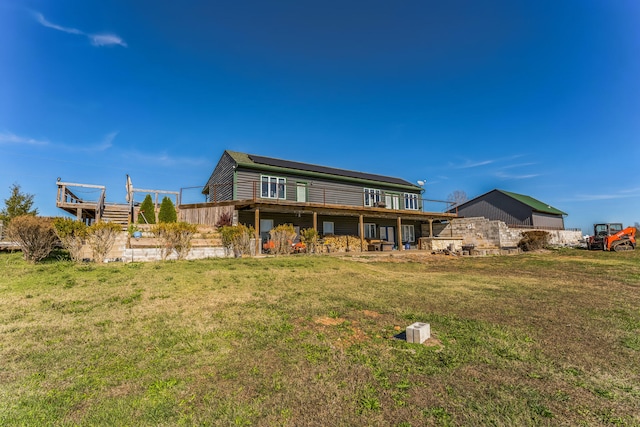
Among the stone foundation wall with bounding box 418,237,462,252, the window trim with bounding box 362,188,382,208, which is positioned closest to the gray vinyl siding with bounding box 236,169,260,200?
the window trim with bounding box 362,188,382,208

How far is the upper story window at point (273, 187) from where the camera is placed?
64.4 feet

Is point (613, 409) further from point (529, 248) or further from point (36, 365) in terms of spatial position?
point (529, 248)

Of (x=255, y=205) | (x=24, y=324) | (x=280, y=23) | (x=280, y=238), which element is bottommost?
(x=24, y=324)

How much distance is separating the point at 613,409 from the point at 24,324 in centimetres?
767

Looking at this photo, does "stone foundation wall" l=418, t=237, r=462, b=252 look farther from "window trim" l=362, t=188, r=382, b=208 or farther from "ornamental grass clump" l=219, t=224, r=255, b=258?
"ornamental grass clump" l=219, t=224, r=255, b=258

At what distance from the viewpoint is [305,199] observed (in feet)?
69.4

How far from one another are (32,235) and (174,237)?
4.32m

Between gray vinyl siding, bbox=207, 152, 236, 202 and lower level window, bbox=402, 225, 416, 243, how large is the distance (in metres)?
15.6

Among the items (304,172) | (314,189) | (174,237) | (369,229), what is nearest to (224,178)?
(304,172)

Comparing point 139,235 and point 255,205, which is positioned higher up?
point 255,205

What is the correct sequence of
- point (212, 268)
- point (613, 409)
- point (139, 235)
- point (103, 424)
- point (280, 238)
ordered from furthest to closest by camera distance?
point (280, 238), point (139, 235), point (212, 268), point (613, 409), point (103, 424)

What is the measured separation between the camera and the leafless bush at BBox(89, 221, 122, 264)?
1049 centimetres

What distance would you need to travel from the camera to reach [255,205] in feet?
54.5

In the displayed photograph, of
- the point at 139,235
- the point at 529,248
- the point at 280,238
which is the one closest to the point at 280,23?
the point at 280,238
